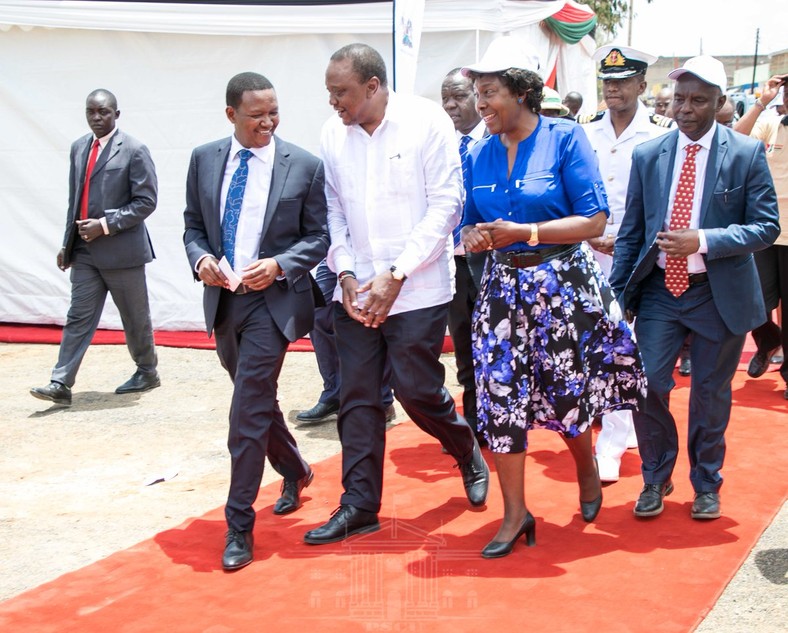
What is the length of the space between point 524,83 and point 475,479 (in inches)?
76.8

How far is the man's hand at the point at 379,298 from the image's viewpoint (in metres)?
4.48

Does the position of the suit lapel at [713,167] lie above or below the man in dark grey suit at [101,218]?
above

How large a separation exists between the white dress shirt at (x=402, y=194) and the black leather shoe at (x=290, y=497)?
98 centimetres

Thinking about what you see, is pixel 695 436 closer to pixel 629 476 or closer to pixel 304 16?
pixel 629 476

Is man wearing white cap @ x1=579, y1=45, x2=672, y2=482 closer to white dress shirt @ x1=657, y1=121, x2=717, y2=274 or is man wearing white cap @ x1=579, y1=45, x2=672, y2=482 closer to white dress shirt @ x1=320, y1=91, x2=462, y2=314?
white dress shirt @ x1=657, y1=121, x2=717, y2=274

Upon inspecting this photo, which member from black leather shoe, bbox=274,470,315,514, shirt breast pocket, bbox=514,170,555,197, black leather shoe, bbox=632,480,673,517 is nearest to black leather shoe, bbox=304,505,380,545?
black leather shoe, bbox=274,470,315,514

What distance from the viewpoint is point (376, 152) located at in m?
4.62

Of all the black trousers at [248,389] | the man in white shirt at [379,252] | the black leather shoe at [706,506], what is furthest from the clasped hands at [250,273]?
the black leather shoe at [706,506]

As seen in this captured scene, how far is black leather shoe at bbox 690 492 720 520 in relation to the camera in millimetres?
4664

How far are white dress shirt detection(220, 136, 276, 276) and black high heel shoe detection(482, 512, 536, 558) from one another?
5.46 feet

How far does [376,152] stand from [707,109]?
1503 mm

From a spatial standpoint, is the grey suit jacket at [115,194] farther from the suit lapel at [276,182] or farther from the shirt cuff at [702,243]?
the shirt cuff at [702,243]

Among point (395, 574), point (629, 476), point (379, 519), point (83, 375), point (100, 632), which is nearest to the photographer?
point (100, 632)

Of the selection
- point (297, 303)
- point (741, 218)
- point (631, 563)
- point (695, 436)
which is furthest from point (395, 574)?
point (741, 218)
